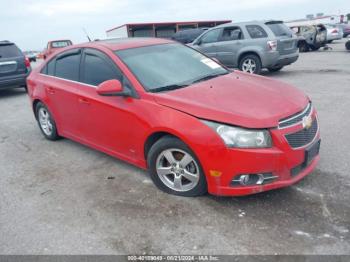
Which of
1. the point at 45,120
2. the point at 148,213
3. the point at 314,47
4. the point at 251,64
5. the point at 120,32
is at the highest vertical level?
the point at 120,32

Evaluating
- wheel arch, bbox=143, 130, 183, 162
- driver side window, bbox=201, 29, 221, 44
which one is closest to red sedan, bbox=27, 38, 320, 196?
wheel arch, bbox=143, 130, 183, 162

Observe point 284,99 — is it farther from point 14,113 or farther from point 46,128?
point 14,113

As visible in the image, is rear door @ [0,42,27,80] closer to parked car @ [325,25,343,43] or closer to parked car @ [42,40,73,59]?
parked car @ [42,40,73,59]

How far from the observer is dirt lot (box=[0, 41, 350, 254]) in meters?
2.83

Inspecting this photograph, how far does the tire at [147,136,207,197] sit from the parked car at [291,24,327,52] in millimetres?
17038

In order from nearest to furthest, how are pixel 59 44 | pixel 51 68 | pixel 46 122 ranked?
pixel 51 68, pixel 46 122, pixel 59 44

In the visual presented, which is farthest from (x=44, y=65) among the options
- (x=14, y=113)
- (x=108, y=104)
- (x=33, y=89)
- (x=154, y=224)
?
(x=154, y=224)

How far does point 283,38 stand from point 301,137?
25.2ft

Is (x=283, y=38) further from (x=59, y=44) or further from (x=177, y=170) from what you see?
(x=59, y=44)

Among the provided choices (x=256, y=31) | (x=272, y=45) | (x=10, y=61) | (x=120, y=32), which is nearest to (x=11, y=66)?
(x=10, y=61)

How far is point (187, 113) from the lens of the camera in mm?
3244

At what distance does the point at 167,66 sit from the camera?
4074 mm

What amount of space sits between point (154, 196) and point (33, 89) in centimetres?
328

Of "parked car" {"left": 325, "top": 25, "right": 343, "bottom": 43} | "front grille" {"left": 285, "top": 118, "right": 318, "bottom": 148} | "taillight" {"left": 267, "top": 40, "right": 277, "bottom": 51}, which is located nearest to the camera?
"front grille" {"left": 285, "top": 118, "right": 318, "bottom": 148}
